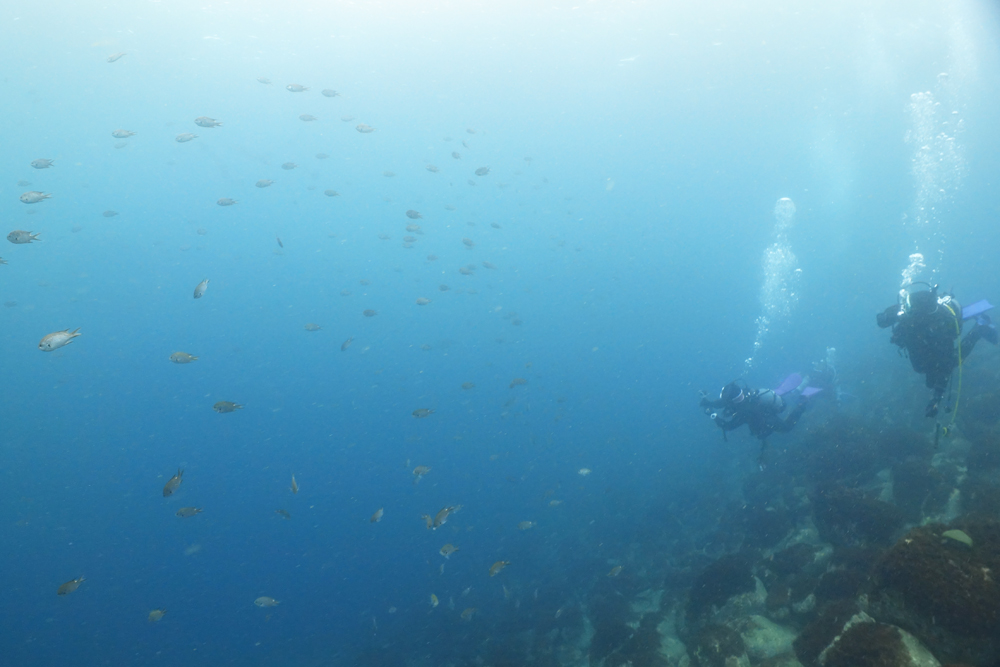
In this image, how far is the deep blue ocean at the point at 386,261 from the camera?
25.6 metres

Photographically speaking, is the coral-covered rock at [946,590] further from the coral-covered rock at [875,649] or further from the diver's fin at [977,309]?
the diver's fin at [977,309]

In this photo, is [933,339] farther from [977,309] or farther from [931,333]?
[977,309]

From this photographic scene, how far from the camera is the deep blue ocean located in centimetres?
2558

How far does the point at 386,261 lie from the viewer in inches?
4158

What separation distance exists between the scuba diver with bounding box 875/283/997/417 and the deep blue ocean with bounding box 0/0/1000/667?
6.02 metres

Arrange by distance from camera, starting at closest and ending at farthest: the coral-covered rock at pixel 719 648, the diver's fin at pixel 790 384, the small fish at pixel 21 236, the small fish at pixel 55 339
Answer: the small fish at pixel 55 339, the coral-covered rock at pixel 719 648, the small fish at pixel 21 236, the diver's fin at pixel 790 384

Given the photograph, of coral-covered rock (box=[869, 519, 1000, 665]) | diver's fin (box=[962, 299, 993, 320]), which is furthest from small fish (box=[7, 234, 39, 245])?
diver's fin (box=[962, 299, 993, 320])

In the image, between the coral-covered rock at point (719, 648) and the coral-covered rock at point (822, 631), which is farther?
the coral-covered rock at point (719, 648)

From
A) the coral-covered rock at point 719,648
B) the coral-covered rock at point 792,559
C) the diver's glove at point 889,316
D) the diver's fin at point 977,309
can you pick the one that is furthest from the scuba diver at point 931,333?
the coral-covered rock at point 719,648

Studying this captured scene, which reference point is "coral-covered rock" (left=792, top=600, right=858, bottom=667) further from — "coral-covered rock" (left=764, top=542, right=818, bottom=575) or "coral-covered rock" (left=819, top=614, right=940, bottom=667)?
"coral-covered rock" (left=764, top=542, right=818, bottom=575)

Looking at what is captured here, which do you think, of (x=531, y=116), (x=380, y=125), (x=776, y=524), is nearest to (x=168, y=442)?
(x=380, y=125)

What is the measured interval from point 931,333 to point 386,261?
105 meters

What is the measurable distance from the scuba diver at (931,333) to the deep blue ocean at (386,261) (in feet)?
19.7

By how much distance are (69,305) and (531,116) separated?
73.4m
